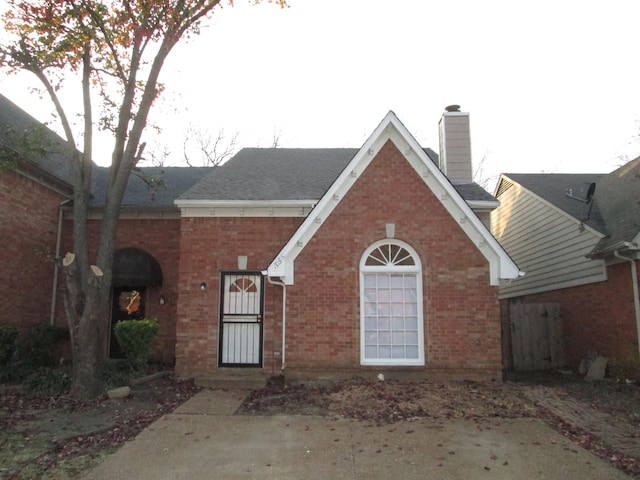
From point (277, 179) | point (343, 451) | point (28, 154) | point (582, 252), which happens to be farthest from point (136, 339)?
point (582, 252)

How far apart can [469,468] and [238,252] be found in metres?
7.11

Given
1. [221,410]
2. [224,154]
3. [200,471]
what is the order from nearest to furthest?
[200,471]
[221,410]
[224,154]

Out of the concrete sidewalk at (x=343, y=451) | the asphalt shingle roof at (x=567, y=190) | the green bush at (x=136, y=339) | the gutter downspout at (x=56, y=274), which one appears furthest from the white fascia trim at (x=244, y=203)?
the asphalt shingle roof at (x=567, y=190)

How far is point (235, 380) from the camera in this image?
33.6ft

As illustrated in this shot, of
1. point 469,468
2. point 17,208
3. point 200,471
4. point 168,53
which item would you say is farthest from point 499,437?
point 17,208

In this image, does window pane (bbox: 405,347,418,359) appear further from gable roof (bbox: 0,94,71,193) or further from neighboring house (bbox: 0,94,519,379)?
gable roof (bbox: 0,94,71,193)

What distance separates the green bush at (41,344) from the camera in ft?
38.5

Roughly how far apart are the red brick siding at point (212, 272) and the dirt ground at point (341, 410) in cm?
73

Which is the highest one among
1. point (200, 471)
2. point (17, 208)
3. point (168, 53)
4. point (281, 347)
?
point (168, 53)

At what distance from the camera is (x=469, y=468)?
216 inches

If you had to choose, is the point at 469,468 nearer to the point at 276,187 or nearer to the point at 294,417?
the point at 294,417

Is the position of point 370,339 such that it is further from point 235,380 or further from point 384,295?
point 235,380

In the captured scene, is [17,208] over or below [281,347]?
over

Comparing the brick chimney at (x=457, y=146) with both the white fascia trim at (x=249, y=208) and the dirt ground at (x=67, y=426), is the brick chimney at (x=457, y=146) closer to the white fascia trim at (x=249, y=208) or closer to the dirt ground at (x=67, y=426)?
the white fascia trim at (x=249, y=208)
